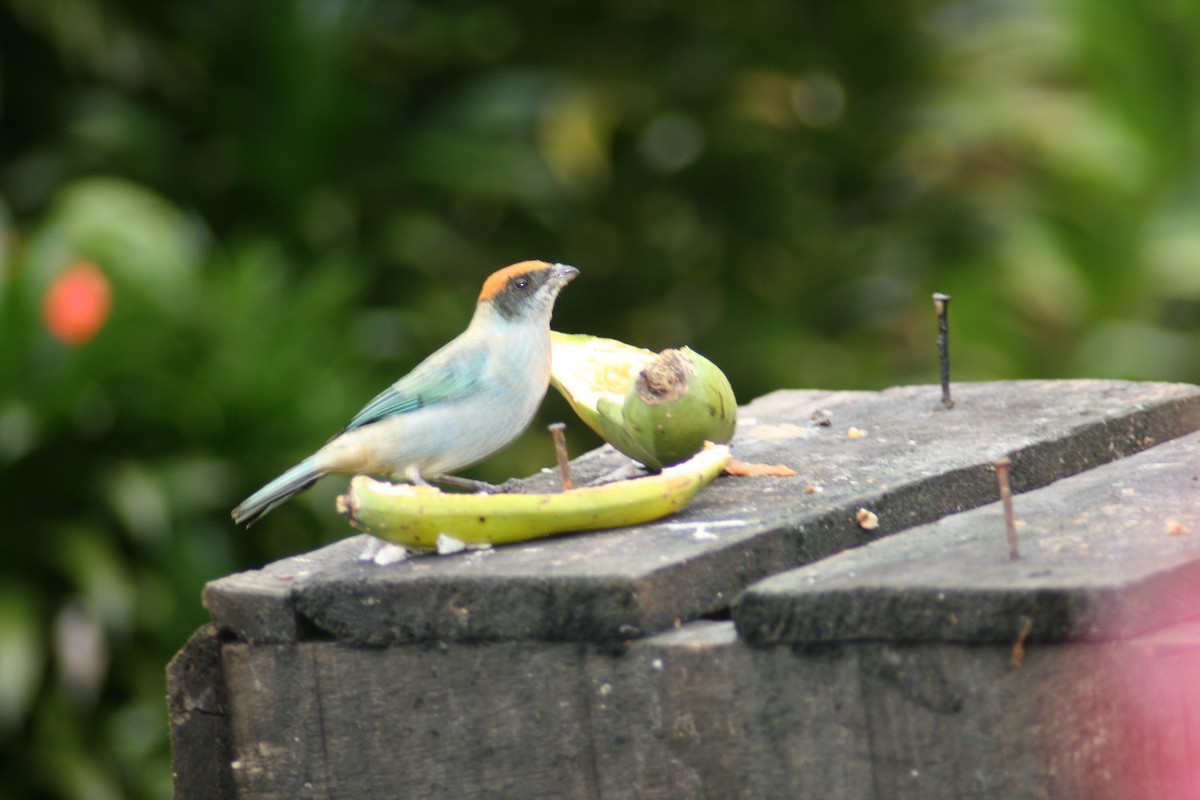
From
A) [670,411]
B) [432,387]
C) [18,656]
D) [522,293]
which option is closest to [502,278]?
[522,293]

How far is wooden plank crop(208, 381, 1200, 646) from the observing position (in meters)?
1.94

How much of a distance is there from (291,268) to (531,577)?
179 inches

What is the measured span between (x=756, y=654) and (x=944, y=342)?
126 centimetres

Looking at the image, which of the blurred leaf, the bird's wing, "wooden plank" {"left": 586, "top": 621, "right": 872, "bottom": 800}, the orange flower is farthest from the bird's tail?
the orange flower

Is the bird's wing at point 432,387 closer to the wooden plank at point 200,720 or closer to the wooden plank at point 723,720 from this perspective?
the wooden plank at point 200,720

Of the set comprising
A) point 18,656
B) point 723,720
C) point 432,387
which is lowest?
point 723,720

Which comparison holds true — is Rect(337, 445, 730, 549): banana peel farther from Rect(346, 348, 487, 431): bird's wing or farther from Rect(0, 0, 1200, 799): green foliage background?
Rect(0, 0, 1200, 799): green foliage background

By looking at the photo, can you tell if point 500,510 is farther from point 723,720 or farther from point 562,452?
point 723,720

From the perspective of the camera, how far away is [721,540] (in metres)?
2.07

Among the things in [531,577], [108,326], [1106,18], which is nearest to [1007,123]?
[1106,18]

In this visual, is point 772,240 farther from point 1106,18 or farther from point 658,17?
point 1106,18

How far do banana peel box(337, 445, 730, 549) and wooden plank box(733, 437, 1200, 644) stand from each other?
1.14 ft

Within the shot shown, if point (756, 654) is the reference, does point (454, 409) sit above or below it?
above

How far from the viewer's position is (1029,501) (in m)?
2.21
